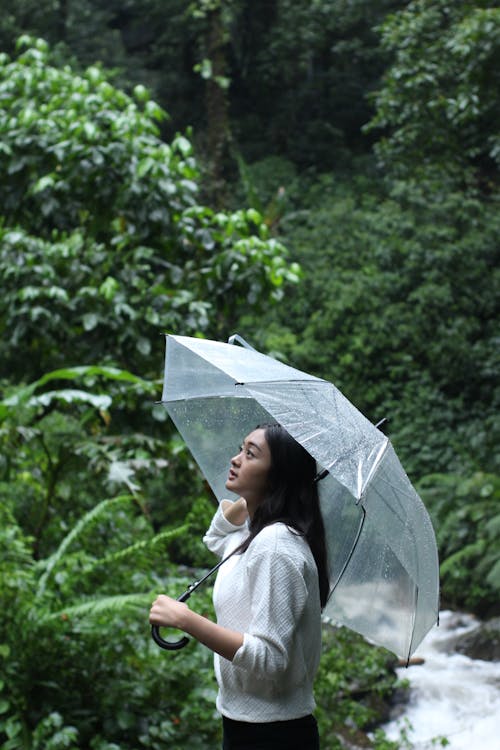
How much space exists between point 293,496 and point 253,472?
115 millimetres

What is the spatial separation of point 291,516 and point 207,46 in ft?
48.5

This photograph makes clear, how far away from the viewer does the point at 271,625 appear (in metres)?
1.99

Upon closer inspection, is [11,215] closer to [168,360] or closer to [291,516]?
[168,360]

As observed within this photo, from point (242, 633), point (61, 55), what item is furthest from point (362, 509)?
point (61, 55)

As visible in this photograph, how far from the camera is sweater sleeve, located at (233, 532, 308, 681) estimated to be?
1968 mm

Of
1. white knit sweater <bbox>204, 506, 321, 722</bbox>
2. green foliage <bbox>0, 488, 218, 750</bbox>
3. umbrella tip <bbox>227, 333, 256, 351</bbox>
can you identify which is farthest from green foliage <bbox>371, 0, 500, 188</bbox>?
white knit sweater <bbox>204, 506, 321, 722</bbox>

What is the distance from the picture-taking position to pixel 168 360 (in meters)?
2.55

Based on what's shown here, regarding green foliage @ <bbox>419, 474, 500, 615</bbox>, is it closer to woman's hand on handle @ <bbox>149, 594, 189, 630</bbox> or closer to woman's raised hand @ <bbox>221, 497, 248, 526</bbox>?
woman's raised hand @ <bbox>221, 497, 248, 526</bbox>

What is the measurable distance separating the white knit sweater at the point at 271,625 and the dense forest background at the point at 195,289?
6.23ft

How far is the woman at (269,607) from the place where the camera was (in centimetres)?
197

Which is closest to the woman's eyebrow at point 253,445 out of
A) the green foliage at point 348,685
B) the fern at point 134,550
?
the fern at point 134,550

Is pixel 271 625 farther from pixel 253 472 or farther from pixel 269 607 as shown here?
pixel 253 472

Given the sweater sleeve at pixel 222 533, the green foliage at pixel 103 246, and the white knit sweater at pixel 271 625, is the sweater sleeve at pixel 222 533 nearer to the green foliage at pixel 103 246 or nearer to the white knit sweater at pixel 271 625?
the white knit sweater at pixel 271 625

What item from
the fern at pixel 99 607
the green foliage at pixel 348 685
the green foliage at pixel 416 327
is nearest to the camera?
the fern at pixel 99 607
